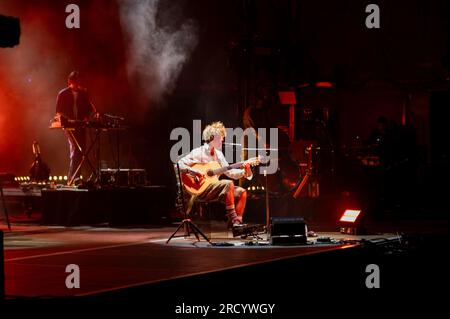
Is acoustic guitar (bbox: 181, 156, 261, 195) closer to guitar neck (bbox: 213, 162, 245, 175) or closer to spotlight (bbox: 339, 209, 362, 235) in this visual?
guitar neck (bbox: 213, 162, 245, 175)

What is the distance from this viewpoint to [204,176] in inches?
451

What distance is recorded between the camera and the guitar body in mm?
11453

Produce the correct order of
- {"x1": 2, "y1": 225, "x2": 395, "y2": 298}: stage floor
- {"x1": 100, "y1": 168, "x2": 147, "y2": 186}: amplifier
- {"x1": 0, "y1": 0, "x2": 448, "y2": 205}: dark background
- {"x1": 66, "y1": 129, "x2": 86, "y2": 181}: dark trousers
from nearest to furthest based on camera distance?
{"x1": 2, "y1": 225, "x2": 395, "y2": 298}: stage floor
{"x1": 100, "y1": 168, "x2": 147, "y2": 186}: amplifier
{"x1": 66, "y1": 129, "x2": 86, "y2": 181}: dark trousers
{"x1": 0, "y1": 0, "x2": 448, "y2": 205}: dark background

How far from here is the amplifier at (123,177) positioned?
13852 mm

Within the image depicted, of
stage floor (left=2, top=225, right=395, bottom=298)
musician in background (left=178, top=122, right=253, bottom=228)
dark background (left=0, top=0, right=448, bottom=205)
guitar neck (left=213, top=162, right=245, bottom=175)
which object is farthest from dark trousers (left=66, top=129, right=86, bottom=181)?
guitar neck (left=213, top=162, right=245, bottom=175)

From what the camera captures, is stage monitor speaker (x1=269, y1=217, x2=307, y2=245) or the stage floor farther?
stage monitor speaker (x1=269, y1=217, x2=307, y2=245)

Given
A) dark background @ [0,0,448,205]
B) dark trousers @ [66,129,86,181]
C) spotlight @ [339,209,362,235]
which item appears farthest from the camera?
dark background @ [0,0,448,205]

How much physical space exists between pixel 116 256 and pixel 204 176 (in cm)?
233

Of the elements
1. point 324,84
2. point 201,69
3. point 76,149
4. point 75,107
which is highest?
point 201,69

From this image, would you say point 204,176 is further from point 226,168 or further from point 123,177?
point 123,177

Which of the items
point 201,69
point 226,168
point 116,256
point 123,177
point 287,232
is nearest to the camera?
point 116,256

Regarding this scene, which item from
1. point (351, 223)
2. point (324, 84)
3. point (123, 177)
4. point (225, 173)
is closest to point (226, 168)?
point (225, 173)

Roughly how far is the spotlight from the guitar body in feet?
5.85
